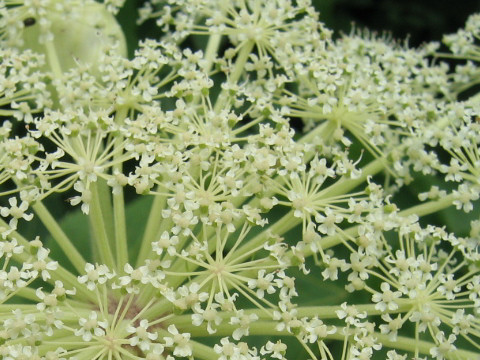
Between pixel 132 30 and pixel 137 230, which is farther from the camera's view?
pixel 132 30

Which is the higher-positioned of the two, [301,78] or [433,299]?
[301,78]

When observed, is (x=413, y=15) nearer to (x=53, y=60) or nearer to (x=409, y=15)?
(x=409, y=15)

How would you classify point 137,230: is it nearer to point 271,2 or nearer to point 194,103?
point 194,103

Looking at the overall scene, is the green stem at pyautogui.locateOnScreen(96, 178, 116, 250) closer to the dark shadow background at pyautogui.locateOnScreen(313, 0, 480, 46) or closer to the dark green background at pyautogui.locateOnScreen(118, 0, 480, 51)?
the dark green background at pyautogui.locateOnScreen(118, 0, 480, 51)

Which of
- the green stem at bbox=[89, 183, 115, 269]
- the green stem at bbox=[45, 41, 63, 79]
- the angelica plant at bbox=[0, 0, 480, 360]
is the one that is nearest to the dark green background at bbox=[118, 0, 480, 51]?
the angelica plant at bbox=[0, 0, 480, 360]

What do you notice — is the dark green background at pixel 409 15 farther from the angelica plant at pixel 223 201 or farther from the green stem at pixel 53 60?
the green stem at pixel 53 60

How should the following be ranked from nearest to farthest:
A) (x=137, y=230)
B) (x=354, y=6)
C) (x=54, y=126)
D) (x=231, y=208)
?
(x=231, y=208) < (x=54, y=126) < (x=137, y=230) < (x=354, y=6)

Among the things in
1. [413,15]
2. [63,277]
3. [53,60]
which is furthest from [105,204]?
[413,15]

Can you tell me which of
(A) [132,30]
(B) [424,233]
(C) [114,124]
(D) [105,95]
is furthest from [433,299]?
(A) [132,30]

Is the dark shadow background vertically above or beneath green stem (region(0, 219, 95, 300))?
above
